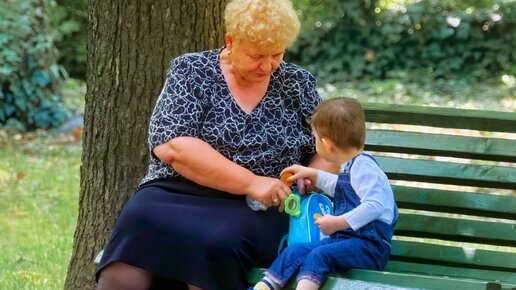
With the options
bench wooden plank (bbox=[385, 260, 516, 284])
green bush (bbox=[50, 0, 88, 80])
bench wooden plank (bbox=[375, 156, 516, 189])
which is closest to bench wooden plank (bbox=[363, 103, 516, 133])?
→ bench wooden plank (bbox=[375, 156, 516, 189])

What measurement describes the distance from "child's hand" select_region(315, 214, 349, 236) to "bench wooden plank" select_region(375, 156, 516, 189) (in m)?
0.72

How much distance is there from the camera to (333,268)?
3.44 meters

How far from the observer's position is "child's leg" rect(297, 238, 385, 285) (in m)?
3.39

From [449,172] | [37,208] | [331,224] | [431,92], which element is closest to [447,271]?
[449,172]

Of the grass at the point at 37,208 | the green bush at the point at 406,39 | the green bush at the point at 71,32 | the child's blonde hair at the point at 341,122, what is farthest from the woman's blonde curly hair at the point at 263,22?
the green bush at the point at 71,32

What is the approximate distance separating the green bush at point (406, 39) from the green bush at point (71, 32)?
2.99m

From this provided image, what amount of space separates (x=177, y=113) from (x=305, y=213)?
572 millimetres

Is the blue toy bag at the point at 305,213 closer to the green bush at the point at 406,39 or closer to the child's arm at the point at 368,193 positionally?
the child's arm at the point at 368,193

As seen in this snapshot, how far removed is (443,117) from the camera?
414cm

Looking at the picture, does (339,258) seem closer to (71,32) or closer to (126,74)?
(126,74)

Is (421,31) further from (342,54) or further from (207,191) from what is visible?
(207,191)

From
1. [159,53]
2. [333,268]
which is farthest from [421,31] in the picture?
[333,268]

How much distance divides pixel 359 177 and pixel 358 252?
24 cm

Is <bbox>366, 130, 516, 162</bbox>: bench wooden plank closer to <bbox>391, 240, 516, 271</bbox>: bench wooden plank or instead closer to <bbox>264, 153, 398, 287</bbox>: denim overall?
<bbox>391, 240, 516, 271</bbox>: bench wooden plank
